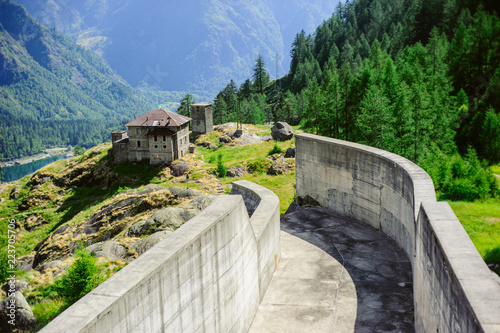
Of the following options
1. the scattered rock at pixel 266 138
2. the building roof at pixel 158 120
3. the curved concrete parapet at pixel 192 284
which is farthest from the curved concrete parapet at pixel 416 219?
the scattered rock at pixel 266 138

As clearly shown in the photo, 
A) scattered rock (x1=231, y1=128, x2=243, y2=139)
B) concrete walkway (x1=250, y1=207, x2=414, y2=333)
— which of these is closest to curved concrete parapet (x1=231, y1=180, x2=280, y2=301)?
concrete walkway (x1=250, y1=207, x2=414, y2=333)

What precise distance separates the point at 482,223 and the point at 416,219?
721cm

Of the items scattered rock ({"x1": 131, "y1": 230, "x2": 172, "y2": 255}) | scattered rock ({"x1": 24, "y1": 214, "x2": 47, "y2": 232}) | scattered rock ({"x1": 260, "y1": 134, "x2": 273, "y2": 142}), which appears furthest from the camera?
scattered rock ({"x1": 260, "y1": 134, "x2": 273, "y2": 142})

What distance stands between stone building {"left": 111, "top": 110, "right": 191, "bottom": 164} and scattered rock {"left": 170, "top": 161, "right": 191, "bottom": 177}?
2248 mm

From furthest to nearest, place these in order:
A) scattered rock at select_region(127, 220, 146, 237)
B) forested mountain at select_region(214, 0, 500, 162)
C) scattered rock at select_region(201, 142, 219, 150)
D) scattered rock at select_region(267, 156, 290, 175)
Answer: scattered rock at select_region(201, 142, 219, 150), scattered rock at select_region(267, 156, 290, 175), forested mountain at select_region(214, 0, 500, 162), scattered rock at select_region(127, 220, 146, 237)

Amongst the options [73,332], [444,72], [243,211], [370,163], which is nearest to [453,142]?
[444,72]

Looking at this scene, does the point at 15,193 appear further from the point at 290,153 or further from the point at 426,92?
the point at 426,92

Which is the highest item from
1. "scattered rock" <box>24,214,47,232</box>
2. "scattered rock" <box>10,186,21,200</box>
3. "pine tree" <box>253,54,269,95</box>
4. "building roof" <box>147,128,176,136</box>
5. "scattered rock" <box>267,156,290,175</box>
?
"pine tree" <box>253,54,269,95</box>

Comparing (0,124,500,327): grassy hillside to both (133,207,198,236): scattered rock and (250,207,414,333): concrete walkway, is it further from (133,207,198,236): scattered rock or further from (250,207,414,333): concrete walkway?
(250,207,414,333): concrete walkway

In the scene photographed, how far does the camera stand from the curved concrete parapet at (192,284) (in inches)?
294

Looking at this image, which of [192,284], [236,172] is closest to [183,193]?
[236,172]

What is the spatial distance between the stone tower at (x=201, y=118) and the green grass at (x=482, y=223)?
68.2 m

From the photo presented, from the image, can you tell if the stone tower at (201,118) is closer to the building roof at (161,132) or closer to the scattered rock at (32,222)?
the building roof at (161,132)

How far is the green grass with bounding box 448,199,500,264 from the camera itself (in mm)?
17266
